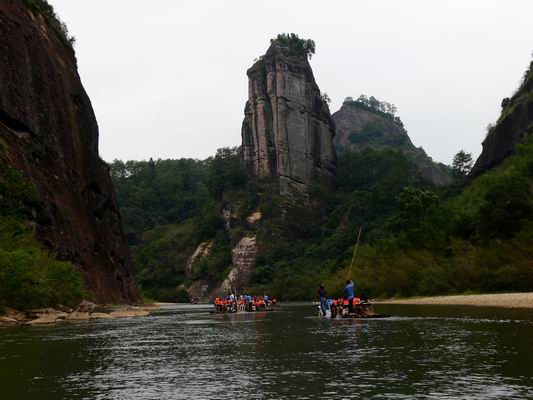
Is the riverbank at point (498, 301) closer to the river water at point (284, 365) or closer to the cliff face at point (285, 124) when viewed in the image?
the river water at point (284, 365)

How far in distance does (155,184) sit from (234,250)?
197 feet

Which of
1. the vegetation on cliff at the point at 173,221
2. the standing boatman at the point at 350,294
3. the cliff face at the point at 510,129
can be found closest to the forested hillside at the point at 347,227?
the vegetation on cliff at the point at 173,221

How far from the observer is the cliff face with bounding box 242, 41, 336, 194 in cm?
15038

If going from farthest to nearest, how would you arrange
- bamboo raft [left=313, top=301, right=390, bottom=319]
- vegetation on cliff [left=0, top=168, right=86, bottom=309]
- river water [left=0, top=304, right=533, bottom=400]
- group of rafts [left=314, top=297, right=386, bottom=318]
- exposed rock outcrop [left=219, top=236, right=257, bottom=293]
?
1. exposed rock outcrop [left=219, top=236, right=257, bottom=293]
2. vegetation on cliff [left=0, top=168, right=86, bottom=309]
3. group of rafts [left=314, top=297, right=386, bottom=318]
4. bamboo raft [left=313, top=301, right=390, bottom=319]
5. river water [left=0, top=304, right=533, bottom=400]

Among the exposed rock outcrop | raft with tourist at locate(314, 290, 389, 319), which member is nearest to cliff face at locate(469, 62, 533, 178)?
the exposed rock outcrop

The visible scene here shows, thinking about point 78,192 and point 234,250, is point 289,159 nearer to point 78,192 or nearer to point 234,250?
point 234,250

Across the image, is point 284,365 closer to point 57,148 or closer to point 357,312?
point 357,312

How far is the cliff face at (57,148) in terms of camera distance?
185ft

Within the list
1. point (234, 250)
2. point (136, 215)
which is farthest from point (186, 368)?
point (136, 215)

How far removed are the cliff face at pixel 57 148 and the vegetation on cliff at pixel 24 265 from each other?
3.16m

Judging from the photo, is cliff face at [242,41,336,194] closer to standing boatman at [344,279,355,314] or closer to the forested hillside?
the forested hillside

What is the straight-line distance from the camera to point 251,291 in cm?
12925

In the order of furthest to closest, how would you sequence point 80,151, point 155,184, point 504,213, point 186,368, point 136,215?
point 155,184 → point 136,215 → point 80,151 → point 504,213 → point 186,368

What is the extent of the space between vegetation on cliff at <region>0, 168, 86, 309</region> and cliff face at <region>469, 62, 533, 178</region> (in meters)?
75.7
